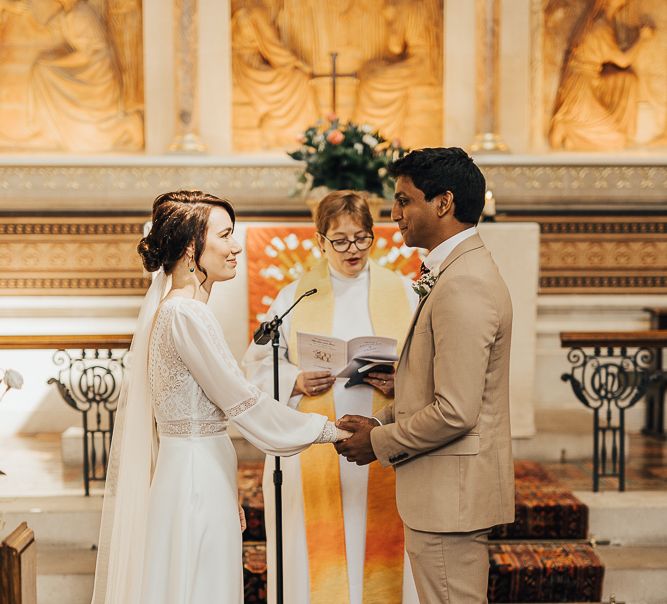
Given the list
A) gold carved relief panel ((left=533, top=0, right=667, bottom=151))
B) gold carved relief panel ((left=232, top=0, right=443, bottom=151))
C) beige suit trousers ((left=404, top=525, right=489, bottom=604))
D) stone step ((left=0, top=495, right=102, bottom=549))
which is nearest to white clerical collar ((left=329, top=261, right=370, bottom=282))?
beige suit trousers ((left=404, top=525, right=489, bottom=604))

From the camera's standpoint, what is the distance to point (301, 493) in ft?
11.5

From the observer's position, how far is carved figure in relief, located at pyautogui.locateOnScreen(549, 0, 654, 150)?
7105mm

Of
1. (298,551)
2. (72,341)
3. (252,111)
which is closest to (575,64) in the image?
(252,111)

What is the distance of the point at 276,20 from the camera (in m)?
7.21

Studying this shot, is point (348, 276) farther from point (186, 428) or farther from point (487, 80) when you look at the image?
point (487, 80)

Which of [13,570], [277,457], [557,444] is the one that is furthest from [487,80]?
→ [13,570]

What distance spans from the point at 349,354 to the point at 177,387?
787 millimetres

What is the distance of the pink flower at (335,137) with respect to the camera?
5488 mm

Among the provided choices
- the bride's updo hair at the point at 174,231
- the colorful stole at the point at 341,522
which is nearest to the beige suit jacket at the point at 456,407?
the bride's updo hair at the point at 174,231

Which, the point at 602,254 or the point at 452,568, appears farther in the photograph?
the point at 602,254

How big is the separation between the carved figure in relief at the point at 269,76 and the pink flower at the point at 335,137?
1.77 m

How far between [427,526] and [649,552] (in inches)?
94.2

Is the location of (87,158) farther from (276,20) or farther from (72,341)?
(72,341)

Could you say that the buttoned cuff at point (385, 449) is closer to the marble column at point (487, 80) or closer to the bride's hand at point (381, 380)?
the bride's hand at point (381, 380)
